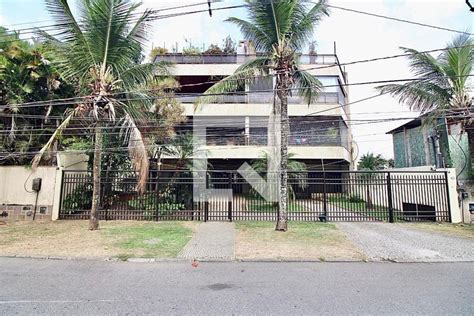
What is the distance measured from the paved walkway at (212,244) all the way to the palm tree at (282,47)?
1892mm

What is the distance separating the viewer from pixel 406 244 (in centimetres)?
829

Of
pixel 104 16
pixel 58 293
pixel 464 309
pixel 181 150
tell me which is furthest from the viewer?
pixel 181 150

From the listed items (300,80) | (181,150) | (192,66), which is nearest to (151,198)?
(181,150)

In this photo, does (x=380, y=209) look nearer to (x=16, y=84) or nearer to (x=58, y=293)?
(x=58, y=293)

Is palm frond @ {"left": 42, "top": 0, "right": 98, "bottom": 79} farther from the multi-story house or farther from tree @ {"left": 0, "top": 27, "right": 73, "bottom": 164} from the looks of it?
the multi-story house

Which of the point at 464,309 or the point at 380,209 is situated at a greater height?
the point at 380,209

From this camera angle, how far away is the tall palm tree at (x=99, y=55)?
31.8ft

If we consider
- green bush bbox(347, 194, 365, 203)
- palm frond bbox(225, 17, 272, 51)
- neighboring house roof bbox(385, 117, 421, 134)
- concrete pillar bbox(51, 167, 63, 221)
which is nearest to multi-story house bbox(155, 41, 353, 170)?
neighboring house roof bbox(385, 117, 421, 134)

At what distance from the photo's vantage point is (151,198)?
1246cm

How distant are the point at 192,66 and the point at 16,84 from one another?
38.6ft

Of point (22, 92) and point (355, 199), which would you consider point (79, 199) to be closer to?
point (22, 92)

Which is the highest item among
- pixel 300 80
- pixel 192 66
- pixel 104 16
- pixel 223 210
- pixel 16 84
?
pixel 192 66

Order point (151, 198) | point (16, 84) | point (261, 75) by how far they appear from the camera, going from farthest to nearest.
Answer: point (16, 84)
point (151, 198)
point (261, 75)

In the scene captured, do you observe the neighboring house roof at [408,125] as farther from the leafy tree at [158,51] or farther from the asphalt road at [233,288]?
the leafy tree at [158,51]
